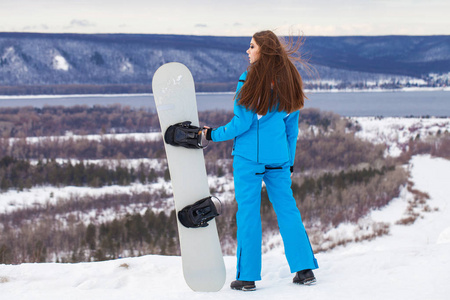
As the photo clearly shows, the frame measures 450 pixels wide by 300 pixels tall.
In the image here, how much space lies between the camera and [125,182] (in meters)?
24.8

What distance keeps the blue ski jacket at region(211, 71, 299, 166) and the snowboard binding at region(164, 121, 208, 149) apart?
0.45ft

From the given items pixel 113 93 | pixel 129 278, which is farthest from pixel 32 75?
pixel 129 278

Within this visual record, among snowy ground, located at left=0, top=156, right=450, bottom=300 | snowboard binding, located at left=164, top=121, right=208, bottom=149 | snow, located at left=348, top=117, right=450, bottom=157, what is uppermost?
snowboard binding, located at left=164, top=121, right=208, bottom=149

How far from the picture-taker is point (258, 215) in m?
2.86

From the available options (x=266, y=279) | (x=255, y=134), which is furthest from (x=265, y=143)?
(x=266, y=279)

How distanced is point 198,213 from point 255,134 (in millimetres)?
628

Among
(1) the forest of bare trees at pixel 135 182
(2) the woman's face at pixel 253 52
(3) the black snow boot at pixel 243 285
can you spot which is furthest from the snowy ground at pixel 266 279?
(1) the forest of bare trees at pixel 135 182

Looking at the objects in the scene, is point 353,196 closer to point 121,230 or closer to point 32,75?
point 121,230

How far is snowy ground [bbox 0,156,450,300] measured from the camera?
2.67 meters

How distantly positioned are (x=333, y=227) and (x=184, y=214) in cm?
1121

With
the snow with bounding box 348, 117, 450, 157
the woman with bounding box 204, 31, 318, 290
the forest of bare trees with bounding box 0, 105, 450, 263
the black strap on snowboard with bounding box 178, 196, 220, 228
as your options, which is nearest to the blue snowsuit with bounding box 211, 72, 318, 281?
the woman with bounding box 204, 31, 318, 290

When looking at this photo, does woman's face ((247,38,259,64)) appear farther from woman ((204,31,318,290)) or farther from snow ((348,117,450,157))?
snow ((348,117,450,157))

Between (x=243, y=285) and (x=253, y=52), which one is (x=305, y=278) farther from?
(x=253, y=52)

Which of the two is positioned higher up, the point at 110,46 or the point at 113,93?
the point at 110,46
